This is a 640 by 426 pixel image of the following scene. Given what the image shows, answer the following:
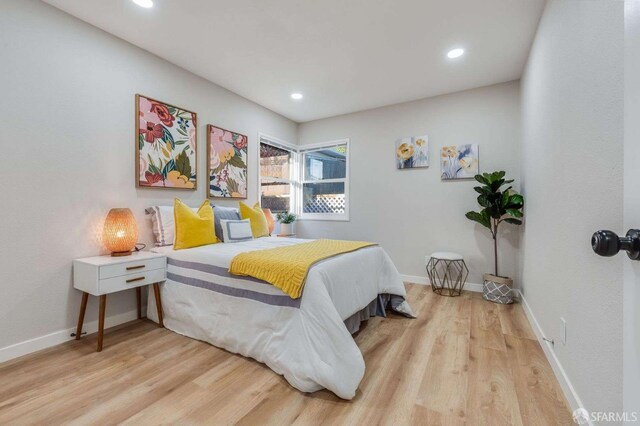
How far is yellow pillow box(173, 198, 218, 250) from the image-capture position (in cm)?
257

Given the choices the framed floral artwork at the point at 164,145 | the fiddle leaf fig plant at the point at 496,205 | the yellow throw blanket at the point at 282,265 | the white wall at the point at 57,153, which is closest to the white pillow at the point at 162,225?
the white wall at the point at 57,153

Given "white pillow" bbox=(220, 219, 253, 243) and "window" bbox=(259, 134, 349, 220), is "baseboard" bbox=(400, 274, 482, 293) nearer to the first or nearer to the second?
"window" bbox=(259, 134, 349, 220)

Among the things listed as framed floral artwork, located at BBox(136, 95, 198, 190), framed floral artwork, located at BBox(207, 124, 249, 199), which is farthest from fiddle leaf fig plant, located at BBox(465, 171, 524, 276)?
framed floral artwork, located at BBox(136, 95, 198, 190)

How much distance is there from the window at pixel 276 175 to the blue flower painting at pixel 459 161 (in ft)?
8.00

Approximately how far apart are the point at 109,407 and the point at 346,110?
4.14 meters

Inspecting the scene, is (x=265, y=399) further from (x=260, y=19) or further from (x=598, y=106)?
(x=260, y=19)

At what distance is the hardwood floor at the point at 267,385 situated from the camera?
1.41m

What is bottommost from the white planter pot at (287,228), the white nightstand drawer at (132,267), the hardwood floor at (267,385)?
the hardwood floor at (267,385)

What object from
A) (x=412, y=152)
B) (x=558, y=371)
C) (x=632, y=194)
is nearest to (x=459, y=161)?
(x=412, y=152)

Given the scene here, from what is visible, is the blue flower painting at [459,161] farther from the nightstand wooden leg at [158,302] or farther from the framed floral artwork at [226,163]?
the nightstand wooden leg at [158,302]

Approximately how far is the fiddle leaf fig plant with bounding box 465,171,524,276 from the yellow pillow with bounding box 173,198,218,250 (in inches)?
114

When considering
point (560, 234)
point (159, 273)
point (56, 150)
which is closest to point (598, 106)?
point (560, 234)

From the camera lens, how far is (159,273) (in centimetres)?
240

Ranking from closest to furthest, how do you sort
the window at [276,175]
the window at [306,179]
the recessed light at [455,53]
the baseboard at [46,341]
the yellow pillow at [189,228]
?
1. the baseboard at [46,341]
2. the yellow pillow at [189,228]
3. the recessed light at [455,53]
4. the window at [276,175]
5. the window at [306,179]
